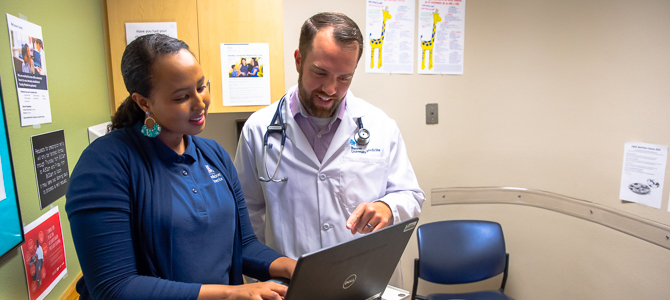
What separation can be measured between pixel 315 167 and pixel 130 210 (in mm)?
695

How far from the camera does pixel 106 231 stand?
778 mm

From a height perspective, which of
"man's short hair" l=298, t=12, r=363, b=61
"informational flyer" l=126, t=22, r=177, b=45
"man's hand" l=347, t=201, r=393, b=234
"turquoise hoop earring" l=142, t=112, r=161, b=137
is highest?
"informational flyer" l=126, t=22, r=177, b=45

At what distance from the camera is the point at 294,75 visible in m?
2.34

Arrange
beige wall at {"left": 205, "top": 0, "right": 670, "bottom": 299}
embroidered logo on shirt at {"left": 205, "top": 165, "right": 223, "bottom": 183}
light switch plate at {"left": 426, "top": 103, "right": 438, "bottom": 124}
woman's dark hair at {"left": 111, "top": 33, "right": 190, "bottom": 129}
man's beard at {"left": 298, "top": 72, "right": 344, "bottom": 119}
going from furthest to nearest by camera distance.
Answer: light switch plate at {"left": 426, "top": 103, "right": 438, "bottom": 124}
beige wall at {"left": 205, "top": 0, "right": 670, "bottom": 299}
man's beard at {"left": 298, "top": 72, "right": 344, "bottom": 119}
embroidered logo on shirt at {"left": 205, "top": 165, "right": 223, "bottom": 183}
woman's dark hair at {"left": 111, "top": 33, "right": 190, "bottom": 129}

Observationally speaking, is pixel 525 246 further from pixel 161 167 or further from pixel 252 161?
pixel 161 167

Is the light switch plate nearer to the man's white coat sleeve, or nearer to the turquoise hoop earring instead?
the man's white coat sleeve

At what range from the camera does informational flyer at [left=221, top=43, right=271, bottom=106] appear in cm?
200

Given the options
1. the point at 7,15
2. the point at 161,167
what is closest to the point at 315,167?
the point at 161,167

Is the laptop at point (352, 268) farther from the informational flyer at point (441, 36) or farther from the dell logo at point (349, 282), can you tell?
the informational flyer at point (441, 36)

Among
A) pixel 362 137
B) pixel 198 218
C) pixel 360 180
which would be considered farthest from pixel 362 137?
pixel 198 218

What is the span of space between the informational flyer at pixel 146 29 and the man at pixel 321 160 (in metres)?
0.78

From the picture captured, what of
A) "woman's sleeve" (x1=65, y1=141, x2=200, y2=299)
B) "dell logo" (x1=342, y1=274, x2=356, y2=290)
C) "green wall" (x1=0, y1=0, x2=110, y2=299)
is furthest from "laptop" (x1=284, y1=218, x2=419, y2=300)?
"green wall" (x1=0, y1=0, x2=110, y2=299)

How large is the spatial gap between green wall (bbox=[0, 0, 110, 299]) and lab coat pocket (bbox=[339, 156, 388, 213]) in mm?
964

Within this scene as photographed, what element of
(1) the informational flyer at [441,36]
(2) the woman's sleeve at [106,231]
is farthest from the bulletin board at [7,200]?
(1) the informational flyer at [441,36]
